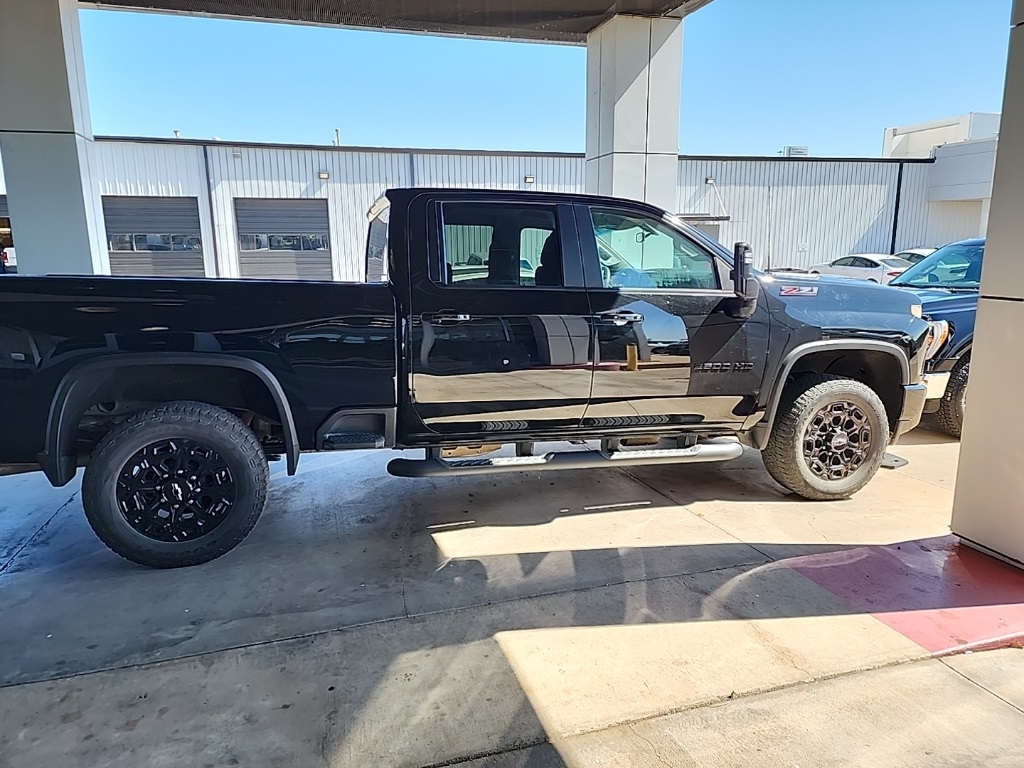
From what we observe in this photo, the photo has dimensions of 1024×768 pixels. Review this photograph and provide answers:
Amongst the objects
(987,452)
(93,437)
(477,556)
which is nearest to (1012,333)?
(987,452)

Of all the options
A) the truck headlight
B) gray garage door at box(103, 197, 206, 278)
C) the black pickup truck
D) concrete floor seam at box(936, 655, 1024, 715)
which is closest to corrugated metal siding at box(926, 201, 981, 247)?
the truck headlight

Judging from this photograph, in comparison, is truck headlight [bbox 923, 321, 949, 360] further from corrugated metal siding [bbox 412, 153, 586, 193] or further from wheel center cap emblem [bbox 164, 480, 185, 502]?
corrugated metal siding [bbox 412, 153, 586, 193]

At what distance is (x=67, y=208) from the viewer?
6.36 metres

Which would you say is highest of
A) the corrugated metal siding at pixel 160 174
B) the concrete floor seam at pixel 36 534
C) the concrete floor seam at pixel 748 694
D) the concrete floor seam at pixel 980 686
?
the corrugated metal siding at pixel 160 174

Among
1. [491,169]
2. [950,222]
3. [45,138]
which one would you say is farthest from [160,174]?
Answer: [950,222]

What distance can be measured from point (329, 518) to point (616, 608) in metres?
2.09

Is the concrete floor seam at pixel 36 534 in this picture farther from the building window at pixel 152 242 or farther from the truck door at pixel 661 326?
A: the building window at pixel 152 242

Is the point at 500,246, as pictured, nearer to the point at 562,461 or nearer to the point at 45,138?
the point at 562,461

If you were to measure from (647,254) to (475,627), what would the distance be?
2.47m

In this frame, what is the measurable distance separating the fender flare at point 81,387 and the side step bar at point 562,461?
86cm

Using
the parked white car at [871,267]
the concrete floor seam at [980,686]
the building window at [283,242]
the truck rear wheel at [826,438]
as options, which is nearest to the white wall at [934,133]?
the parked white car at [871,267]

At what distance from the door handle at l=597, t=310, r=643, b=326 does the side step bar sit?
862 millimetres

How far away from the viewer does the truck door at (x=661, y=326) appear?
4.11m

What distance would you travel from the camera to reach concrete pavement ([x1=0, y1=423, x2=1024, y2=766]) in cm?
241
